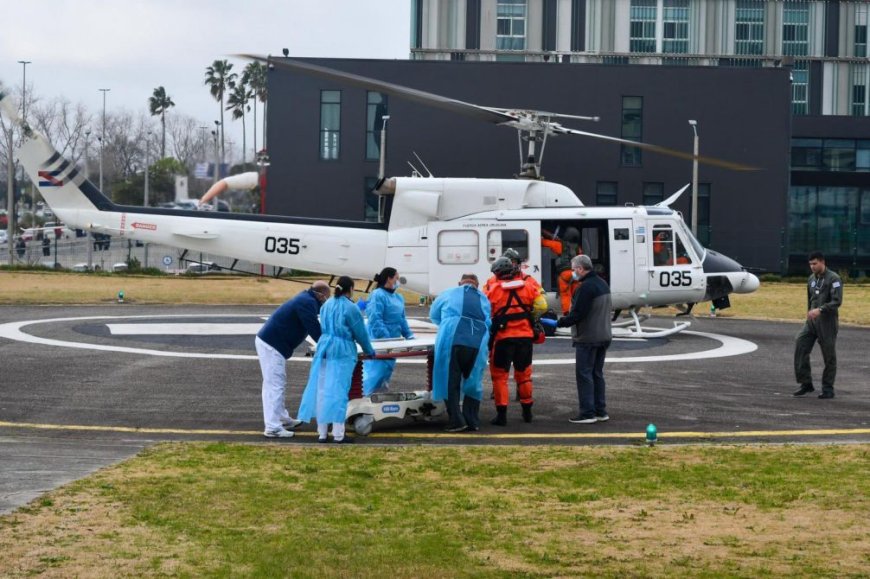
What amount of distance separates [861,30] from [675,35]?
15491mm

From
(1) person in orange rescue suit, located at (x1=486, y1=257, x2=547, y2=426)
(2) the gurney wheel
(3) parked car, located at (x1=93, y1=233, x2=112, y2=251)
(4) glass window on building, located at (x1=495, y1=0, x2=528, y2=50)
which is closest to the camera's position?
(2) the gurney wheel

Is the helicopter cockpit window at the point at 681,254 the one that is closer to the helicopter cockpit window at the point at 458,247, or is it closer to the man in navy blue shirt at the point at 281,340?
the helicopter cockpit window at the point at 458,247

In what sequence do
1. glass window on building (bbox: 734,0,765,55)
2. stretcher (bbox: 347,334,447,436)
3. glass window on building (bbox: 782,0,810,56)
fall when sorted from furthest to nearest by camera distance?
glass window on building (bbox: 782,0,810,56), glass window on building (bbox: 734,0,765,55), stretcher (bbox: 347,334,447,436)

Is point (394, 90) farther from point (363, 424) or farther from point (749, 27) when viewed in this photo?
point (749, 27)

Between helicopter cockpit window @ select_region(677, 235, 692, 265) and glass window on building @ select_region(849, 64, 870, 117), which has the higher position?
glass window on building @ select_region(849, 64, 870, 117)

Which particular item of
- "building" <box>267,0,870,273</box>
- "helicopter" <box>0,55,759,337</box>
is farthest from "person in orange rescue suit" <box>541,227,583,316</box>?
"building" <box>267,0,870,273</box>

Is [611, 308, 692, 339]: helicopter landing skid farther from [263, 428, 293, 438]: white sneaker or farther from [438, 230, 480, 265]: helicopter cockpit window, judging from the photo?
[263, 428, 293, 438]: white sneaker

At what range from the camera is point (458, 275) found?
21.7 m

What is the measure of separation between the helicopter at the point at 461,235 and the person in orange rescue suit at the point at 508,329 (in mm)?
7866

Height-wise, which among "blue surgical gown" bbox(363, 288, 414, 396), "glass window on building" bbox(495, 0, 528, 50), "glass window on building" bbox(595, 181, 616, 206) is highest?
"glass window on building" bbox(495, 0, 528, 50)

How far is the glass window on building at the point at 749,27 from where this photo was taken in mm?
83062

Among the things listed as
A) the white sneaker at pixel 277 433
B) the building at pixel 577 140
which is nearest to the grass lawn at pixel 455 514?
the white sneaker at pixel 277 433

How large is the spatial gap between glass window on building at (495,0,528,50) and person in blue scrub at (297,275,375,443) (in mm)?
67786

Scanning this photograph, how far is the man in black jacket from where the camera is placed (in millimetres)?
13570
